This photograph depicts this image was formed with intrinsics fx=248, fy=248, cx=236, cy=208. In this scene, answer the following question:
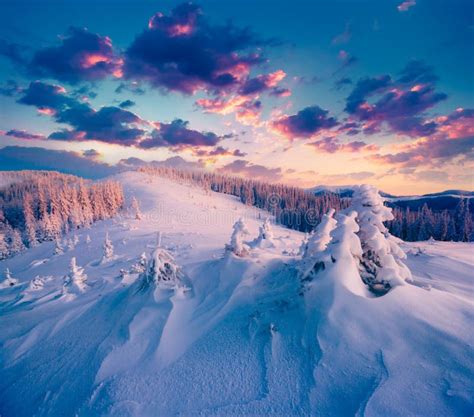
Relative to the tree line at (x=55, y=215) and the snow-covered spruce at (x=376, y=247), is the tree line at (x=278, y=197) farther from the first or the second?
the tree line at (x=55, y=215)

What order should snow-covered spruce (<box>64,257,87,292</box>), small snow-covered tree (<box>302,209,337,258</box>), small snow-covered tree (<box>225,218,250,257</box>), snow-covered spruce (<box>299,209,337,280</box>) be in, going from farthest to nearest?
snow-covered spruce (<box>64,257,87,292</box>)
small snow-covered tree (<box>225,218,250,257</box>)
small snow-covered tree (<box>302,209,337,258</box>)
snow-covered spruce (<box>299,209,337,280</box>)

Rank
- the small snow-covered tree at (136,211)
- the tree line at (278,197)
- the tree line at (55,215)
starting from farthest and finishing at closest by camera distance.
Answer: the tree line at (278,197), the small snow-covered tree at (136,211), the tree line at (55,215)

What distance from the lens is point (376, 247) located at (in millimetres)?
6082

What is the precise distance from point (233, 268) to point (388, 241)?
463 cm

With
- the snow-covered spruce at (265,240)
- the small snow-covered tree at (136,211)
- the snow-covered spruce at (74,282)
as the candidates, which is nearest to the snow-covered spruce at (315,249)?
the snow-covered spruce at (74,282)

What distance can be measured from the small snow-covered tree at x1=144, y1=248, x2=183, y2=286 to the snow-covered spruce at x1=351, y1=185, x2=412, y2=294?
5761 mm

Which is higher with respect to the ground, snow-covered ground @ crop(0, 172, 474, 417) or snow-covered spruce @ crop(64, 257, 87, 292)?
snow-covered ground @ crop(0, 172, 474, 417)

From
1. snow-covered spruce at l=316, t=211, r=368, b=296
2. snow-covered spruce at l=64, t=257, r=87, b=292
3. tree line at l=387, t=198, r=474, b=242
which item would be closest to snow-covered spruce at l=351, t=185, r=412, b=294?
snow-covered spruce at l=316, t=211, r=368, b=296

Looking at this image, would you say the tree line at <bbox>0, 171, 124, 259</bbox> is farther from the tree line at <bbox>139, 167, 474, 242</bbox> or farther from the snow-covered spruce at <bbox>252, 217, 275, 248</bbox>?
the tree line at <bbox>139, 167, 474, 242</bbox>

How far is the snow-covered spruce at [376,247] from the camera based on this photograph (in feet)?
18.6

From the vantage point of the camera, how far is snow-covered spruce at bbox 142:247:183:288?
809cm

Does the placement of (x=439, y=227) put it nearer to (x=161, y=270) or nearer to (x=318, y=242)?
(x=318, y=242)

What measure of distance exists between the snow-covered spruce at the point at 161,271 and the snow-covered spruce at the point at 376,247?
5747 mm

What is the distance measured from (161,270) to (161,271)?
0.04 metres
